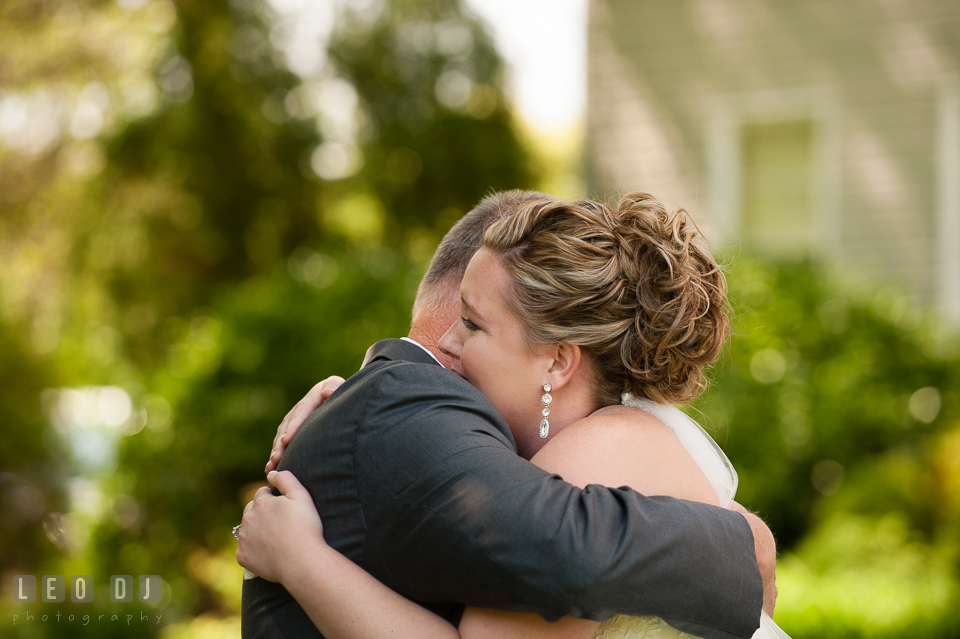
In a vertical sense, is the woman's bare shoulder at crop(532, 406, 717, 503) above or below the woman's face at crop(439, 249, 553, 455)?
below

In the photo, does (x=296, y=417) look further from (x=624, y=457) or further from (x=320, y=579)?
(x=624, y=457)

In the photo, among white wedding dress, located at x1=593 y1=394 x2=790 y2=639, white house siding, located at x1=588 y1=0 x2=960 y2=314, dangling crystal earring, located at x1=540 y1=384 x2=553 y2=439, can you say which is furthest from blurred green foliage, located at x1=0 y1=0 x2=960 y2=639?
dangling crystal earring, located at x1=540 y1=384 x2=553 y2=439

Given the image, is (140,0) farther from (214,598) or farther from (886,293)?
(886,293)

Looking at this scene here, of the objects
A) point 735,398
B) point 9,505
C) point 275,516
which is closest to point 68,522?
point 9,505

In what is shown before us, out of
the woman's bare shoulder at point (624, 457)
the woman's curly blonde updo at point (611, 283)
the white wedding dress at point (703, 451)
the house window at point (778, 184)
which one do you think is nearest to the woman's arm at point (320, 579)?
the woman's bare shoulder at point (624, 457)

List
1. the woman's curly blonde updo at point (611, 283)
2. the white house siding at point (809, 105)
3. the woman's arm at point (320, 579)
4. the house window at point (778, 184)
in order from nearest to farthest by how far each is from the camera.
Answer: the woman's arm at point (320, 579) < the woman's curly blonde updo at point (611, 283) < the white house siding at point (809, 105) < the house window at point (778, 184)

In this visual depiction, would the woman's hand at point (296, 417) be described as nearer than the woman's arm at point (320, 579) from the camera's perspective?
No

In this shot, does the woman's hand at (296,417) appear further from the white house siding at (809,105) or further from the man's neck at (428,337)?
the white house siding at (809,105)

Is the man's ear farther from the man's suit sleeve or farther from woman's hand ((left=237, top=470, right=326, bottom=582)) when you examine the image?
woman's hand ((left=237, top=470, right=326, bottom=582))

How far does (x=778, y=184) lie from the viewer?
30.7 feet

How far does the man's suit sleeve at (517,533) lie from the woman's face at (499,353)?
0.24 meters

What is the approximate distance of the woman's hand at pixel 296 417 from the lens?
7.47 feet

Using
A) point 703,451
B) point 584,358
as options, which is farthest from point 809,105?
point 584,358

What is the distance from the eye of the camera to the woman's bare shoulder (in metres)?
1.82
